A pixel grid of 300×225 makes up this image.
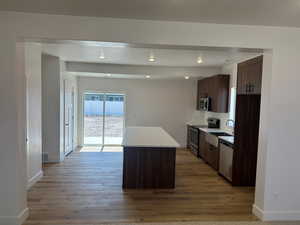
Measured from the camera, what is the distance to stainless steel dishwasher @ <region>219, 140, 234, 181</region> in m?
4.30

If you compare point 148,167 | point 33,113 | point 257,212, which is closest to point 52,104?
point 33,113

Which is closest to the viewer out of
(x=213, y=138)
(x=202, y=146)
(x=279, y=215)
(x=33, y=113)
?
(x=279, y=215)

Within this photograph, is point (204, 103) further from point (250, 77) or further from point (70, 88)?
point (70, 88)

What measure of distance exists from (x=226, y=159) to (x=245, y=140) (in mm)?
599

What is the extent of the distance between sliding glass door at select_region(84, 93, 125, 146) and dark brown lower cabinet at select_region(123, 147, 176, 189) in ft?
13.1

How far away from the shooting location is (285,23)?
2666mm

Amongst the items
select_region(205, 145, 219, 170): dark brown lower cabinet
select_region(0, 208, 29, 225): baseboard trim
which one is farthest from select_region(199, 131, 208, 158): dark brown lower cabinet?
select_region(0, 208, 29, 225): baseboard trim

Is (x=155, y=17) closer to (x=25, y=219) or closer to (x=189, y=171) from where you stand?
(x=25, y=219)

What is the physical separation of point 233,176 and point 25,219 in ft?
11.4

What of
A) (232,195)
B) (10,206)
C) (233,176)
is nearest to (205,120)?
(233,176)

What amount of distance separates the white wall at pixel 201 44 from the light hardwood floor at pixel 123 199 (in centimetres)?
46

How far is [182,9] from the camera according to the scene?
2.31m

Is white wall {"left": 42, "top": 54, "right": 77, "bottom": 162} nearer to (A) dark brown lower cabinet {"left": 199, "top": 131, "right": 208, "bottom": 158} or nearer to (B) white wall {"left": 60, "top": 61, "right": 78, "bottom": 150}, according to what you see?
(B) white wall {"left": 60, "top": 61, "right": 78, "bottom": 150}

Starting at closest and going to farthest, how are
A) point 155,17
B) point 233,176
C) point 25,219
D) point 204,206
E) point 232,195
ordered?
point 155,17 → point 25,219 → point 204,206 → point 232,195 → point 233,176
